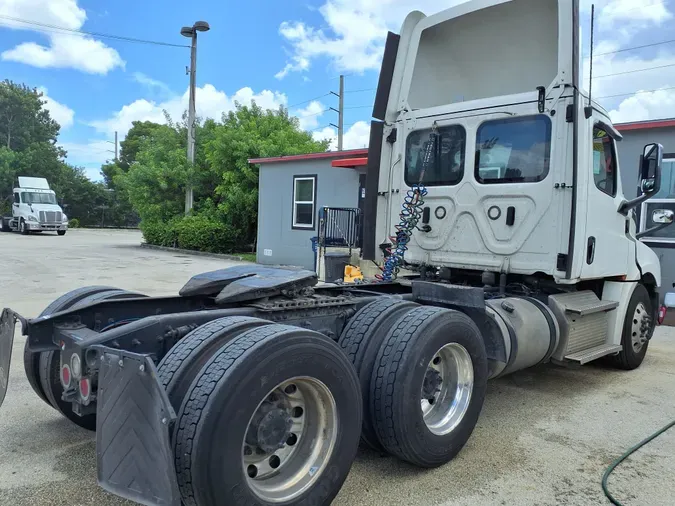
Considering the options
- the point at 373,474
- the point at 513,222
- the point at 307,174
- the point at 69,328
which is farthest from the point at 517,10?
the point at 307,174

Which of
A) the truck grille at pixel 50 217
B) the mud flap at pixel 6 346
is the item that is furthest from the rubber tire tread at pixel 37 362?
the truck grille at pixel 50 217

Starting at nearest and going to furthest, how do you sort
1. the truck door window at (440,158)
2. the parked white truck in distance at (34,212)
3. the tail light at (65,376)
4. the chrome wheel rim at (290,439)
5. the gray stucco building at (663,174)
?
the chrome wheel rim at (290,439), the tail light at (65,376), the truck door window at (440,158), the gray stucco building at (663,174), the parked white truck in distance at (34,212)

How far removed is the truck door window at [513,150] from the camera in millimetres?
4895

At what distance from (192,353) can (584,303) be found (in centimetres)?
405

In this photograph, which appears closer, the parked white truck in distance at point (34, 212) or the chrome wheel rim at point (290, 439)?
the chrome wheel rim at point (290, 439)

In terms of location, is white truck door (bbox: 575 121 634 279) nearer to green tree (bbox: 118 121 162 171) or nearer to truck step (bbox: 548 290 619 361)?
truck step (bbox: 548 290 619 361)

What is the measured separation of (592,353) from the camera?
510 cm

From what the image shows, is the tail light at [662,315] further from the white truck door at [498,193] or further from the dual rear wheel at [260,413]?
the dual rear wheel at [260,413]

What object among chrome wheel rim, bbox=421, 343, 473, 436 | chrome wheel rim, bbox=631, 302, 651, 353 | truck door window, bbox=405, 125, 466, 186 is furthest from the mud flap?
chrome wheel rim, bbox=631, 302, 651, 353

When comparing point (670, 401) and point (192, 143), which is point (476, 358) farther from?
point (192, 143)

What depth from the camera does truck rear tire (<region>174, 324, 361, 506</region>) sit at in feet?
7.45

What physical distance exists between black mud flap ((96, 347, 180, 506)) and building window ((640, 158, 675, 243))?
9958mm

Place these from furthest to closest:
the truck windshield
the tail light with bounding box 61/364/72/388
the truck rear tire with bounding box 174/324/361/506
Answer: the truck windshield → the tail light with bounding box 61/364/72/388 → the truck rear tire with bounding box 174/324/361/506

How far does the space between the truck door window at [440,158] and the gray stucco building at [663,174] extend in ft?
18.7
